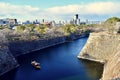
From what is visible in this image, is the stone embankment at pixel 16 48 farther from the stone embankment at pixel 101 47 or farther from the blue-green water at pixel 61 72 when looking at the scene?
the stone embankment at pixel 101 47

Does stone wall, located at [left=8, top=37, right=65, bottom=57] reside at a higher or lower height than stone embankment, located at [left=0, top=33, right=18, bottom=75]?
lower

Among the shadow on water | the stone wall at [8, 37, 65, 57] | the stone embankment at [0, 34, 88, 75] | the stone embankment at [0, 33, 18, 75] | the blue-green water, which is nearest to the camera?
the blue-green water

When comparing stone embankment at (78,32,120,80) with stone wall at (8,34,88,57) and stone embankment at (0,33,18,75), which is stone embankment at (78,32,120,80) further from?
stone wall at (8,34,88,57)

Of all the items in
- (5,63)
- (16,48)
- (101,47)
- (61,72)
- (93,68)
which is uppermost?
(101,47)

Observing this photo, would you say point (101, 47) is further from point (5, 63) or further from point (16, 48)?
point (16, 48)

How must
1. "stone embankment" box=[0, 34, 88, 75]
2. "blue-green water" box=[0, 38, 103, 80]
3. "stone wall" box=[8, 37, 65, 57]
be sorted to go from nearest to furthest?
"blue-green water" box=[0, 38, 103, 80], "stone embankment" box=[0, 34, 88, 75], "stone wall" box=[8, 37, 65, 57]

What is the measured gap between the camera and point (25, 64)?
45.7 metres

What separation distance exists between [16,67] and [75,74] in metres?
12.2

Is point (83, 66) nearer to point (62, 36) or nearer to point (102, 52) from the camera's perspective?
point (102, 52)

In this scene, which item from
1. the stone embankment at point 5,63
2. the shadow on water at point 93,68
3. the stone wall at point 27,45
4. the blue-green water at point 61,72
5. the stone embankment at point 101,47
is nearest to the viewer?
the blue-green water at point 61,72

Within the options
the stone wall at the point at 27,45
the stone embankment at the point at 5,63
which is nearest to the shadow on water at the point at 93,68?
the stone embankment at the point at 5,63

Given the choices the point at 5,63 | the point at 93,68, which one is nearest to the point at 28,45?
the point at 5,63

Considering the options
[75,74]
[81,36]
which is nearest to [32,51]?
[75,74]

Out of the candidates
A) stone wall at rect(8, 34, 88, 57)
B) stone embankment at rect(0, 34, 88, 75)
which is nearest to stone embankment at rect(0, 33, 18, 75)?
stone embankment at rect(0, 34, 88, 75)
